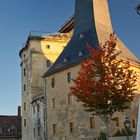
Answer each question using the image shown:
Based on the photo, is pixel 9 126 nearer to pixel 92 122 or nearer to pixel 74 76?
pixel 74 76

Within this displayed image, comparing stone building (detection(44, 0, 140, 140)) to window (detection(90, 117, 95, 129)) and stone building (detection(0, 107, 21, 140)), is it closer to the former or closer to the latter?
window (detection(90, 117, 95, 129))

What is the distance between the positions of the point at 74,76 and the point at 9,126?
35696 millimetres

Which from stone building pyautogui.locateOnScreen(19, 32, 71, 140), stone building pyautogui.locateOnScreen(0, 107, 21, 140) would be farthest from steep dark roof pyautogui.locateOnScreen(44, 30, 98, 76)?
stone building pyautogui.locateOnScreen(0, 107, 21, 140)

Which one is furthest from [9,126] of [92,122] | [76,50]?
[92,122]

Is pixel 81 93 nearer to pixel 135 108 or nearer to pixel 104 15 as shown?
pixel 135 108

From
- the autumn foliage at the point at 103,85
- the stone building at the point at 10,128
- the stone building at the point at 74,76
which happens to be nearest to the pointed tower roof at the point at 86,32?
the stone building at the point at 74,76

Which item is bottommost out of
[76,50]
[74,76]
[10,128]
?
[10,128]

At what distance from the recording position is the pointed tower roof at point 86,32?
153ft

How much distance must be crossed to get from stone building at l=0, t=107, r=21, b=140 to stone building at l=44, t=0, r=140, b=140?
27.8m

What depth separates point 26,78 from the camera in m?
61.5

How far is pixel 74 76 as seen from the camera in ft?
149

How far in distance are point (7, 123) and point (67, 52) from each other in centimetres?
3369

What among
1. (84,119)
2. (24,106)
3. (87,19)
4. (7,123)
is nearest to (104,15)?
(87,19)

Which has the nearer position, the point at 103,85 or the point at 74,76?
the point at 103,85
